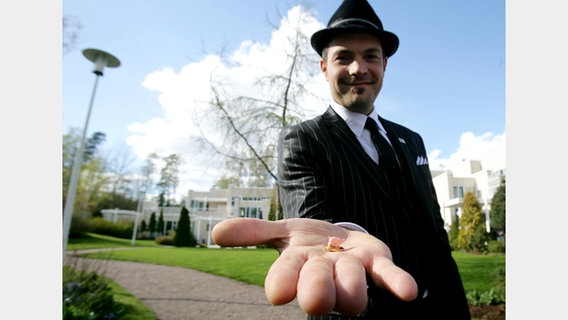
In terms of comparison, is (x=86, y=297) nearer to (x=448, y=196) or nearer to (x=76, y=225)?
(x=76, y=225)

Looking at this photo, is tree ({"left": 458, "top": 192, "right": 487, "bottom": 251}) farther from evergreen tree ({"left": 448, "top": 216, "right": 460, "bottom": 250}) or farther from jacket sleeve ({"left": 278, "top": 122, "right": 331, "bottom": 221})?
jacket sleeve ({"left": 278, "top": 122, "right": 331, "bottom": 221})

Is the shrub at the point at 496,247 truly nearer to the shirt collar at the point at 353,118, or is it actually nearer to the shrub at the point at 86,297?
the shrub at the point at 86,297

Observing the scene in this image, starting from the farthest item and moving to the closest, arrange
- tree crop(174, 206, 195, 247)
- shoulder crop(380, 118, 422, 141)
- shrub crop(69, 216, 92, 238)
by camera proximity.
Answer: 1. tree crop(174, 206, 195, 247)
2. shrub crop(69, 216, 92, 238)
3. shoulder crop(380, 118, 422, 141)

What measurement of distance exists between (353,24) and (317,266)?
127cm

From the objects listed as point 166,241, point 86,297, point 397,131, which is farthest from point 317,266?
point 166,241

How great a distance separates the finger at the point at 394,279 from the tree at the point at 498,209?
22592 millimetres

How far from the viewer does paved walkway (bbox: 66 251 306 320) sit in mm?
7070

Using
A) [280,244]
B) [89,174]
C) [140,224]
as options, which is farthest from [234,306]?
[140,224]

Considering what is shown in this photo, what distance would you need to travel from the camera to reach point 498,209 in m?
20.5

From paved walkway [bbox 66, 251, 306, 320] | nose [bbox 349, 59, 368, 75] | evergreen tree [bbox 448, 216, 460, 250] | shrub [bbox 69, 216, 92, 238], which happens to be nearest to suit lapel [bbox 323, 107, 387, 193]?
nose [bbox 349, 59, 368, 75]

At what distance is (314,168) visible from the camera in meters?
1.48

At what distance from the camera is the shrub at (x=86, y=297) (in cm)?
568

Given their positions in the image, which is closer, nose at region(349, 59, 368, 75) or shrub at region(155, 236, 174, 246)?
nose at region(349, 59, 368, 75)

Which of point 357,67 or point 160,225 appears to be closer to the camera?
point 357,67
